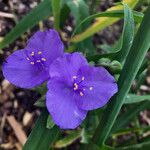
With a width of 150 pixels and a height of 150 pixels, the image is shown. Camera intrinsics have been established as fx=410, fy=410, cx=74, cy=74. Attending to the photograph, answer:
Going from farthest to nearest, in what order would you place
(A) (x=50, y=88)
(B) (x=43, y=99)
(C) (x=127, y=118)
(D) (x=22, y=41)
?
(D) (x=22, y=41)
(C) (x=127, y=118)
(B) (x=43, y=99)
(A) (x=50, y=88)

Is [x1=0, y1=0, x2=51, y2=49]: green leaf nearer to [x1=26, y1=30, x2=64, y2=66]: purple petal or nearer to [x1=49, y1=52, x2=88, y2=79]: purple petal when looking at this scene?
[x1=26, y1=30, x2=64, y2=66]: purple petal

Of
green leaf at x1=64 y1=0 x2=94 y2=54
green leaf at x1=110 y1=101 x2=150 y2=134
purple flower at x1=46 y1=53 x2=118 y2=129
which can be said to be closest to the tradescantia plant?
purple flower at x1=46 y1=53 x2=118 y2=129

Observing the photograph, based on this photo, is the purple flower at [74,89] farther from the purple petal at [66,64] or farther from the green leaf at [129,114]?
the green leaf at [129,114]

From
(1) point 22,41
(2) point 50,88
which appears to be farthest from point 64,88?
(1) point 22,41

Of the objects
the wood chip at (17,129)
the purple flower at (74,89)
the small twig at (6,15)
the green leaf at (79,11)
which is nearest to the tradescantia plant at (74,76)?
the purple flower at (74,89)

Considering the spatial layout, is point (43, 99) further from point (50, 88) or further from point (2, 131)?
point (2, 131)
